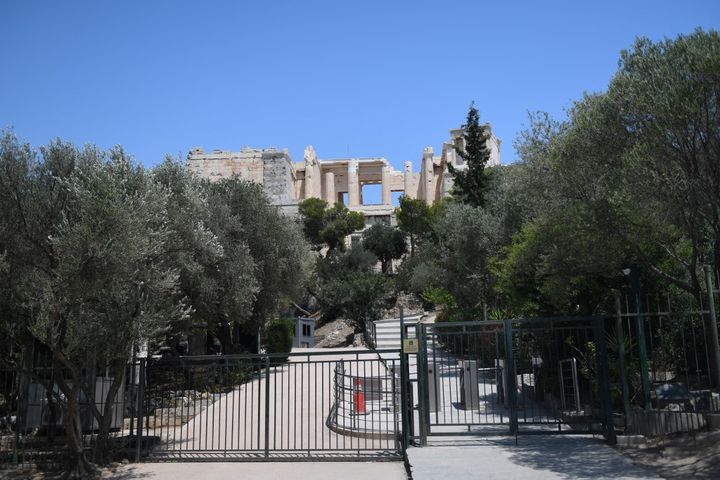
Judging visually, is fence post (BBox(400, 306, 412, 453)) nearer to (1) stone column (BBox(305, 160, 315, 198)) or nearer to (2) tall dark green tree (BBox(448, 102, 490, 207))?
(2) tall dark green tree (BBox(448, 102, 490, 207))

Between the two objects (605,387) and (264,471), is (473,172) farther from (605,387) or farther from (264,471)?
(264,471)

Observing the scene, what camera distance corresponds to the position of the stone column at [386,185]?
7006 centimetres

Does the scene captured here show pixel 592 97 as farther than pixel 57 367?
Yes

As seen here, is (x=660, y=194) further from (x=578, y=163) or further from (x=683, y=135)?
(x=578, y=163)

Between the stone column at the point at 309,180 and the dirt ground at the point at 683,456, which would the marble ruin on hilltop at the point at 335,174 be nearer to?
the stone column at the point at 309,180

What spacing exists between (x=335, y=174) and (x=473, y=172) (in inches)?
1946

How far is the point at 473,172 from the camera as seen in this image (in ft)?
97.2

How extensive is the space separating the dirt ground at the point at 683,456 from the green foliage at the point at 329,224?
45220mm

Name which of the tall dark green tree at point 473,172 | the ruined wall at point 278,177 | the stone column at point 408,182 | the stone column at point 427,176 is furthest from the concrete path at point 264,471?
the stone column at point 408,182

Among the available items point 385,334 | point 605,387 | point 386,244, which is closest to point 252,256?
point 385,334

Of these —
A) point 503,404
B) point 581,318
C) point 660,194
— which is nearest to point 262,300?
point 503,404

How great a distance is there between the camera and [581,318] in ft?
30.4

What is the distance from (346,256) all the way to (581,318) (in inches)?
1422

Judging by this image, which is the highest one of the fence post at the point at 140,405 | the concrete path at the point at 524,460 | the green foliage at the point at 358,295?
the green foliage at the point at 358,295
